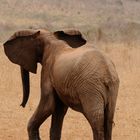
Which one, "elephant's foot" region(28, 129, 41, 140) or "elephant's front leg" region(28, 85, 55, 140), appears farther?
"elephant's foot" region(28, 129, 41, 140)

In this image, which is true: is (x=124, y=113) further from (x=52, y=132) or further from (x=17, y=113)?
(x=52, y=132)

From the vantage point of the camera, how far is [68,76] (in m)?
7.58

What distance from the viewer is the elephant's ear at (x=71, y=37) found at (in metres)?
8.54

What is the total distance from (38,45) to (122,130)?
3496 millimetres

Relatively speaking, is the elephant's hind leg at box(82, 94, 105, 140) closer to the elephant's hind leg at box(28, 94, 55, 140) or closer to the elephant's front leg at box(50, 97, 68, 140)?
the elephant's hind leg at box(28, 94, 55, 140)

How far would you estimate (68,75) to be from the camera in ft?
24.9

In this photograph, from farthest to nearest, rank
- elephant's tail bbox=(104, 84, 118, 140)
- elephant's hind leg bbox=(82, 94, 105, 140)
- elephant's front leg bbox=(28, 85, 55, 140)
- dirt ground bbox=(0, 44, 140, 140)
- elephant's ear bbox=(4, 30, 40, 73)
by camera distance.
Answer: dirt ground bbox=(0, 44, 140, 140), elephant's ear bbox=(4, 30, 40, 73), elephant's front leg bbox=(28, 85, 55, 140), elephant's tail bbox=(104, 84, 118, 140), elephant's hind leg bbox=(82, 94, 105, 140)

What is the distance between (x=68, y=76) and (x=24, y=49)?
127 centimetres

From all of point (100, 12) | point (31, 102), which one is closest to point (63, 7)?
point (100, 12)

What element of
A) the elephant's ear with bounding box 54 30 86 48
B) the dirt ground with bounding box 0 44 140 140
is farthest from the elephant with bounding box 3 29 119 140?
the dirt ground with bounding box 0 44 140 140

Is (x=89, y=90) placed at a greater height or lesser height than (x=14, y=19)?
greater

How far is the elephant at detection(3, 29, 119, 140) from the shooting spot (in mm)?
7312

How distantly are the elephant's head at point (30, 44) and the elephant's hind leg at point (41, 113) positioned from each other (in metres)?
0.63

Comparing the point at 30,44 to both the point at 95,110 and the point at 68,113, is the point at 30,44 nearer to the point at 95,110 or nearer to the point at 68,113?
the point at 95,110
